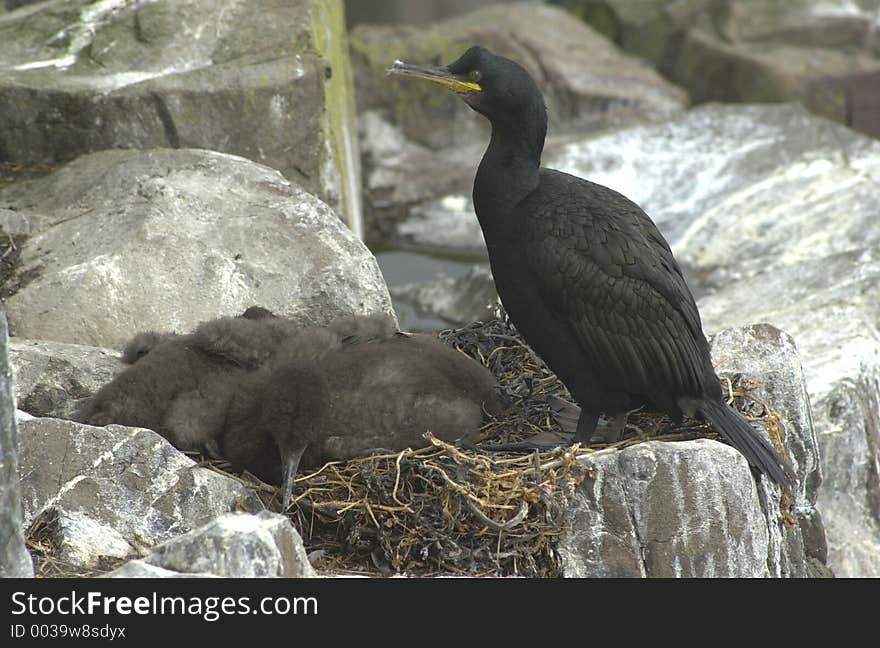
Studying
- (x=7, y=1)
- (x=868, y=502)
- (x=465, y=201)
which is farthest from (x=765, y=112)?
(x=7, y=1)

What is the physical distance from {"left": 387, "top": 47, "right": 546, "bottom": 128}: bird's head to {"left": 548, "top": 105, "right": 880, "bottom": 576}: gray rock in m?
2.74

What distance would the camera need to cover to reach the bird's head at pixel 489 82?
5.75 metres

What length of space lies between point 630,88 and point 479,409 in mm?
8700

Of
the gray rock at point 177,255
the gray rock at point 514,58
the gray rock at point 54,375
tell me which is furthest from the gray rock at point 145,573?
the gray rock at point 514,58

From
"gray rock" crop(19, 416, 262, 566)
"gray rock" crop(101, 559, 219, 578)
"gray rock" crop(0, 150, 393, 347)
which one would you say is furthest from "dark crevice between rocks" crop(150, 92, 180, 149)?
"gray rock" crop(101, 559, 219, 578)

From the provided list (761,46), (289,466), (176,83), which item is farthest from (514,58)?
(289,466)

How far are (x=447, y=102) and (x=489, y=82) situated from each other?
730 centimetres

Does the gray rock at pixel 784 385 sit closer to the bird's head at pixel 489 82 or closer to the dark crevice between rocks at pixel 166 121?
the bird's head at pixel 489 82

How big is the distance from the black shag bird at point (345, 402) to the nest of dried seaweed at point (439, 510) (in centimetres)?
12

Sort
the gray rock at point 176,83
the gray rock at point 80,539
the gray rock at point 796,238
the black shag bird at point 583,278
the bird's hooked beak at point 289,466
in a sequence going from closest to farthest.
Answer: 1. the gray rock at point 80,539
2. the bird's hooked beak at point 289,466
3. the black shag bird at point 583,278
4. the gray rock at point 796,238
5. the gray rock at point 176,83

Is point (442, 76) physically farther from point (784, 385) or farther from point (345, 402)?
point (784, 385)

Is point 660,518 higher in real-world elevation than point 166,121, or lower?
lower

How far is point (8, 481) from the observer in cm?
391

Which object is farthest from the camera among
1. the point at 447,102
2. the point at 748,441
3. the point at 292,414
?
the point at 447,102
